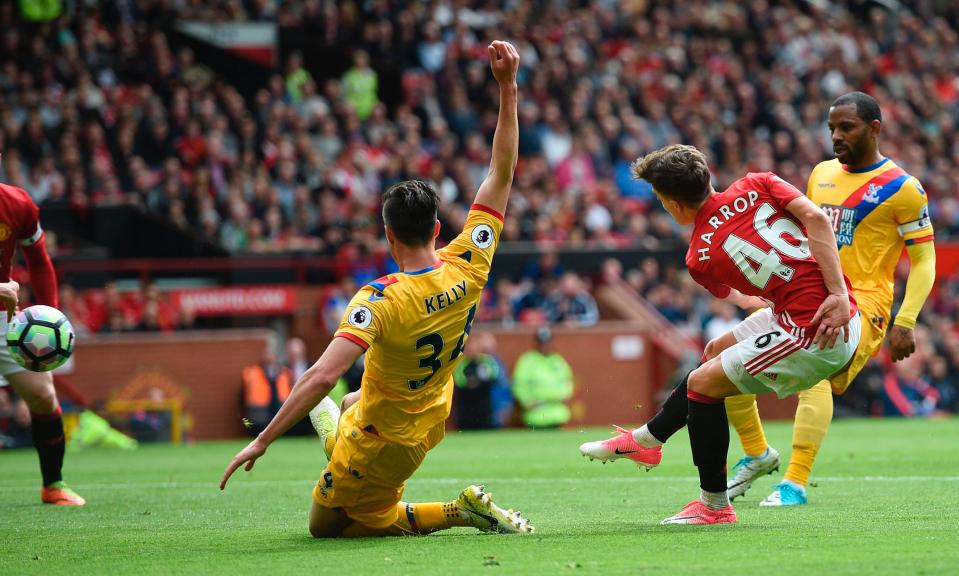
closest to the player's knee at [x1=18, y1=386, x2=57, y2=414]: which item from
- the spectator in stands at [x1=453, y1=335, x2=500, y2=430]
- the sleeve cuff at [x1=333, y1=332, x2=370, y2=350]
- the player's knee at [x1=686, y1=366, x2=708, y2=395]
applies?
the sleeve cuff at [x1=333, y1=332, x2=370, y2=350]

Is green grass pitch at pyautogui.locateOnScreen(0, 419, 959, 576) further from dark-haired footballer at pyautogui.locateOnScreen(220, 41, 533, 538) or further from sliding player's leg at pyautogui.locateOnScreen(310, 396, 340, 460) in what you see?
sliding player's leg at pyautogui.locateOnScreen(310, 396, 340, 460)

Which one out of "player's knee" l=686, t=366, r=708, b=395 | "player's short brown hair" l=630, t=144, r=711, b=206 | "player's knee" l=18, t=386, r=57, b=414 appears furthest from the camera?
"player's knee" l=18, t=386, r=57, b=414

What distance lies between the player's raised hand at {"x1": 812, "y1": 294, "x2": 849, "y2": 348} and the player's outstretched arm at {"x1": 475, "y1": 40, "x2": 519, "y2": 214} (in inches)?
64.0

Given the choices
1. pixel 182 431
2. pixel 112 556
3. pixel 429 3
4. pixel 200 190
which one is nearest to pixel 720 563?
pixel 112 556

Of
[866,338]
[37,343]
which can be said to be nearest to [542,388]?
[866,338]

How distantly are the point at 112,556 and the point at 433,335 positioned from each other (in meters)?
1.82

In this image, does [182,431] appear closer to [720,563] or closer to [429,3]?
[429,3]

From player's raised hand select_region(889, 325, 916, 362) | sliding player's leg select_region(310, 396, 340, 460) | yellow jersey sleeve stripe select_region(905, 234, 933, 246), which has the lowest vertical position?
sliding player's leg select_region(310, 396, 340, 460)

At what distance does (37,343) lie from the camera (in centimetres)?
Result: 792

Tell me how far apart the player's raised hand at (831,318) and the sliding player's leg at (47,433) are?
16.6ft

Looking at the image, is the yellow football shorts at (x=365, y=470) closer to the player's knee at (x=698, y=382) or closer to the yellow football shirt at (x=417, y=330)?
the yellow football shirt at (x=417, y=330)

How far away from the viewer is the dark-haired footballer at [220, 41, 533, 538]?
6.00m

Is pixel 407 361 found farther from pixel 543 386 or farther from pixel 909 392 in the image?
pixel 909 392

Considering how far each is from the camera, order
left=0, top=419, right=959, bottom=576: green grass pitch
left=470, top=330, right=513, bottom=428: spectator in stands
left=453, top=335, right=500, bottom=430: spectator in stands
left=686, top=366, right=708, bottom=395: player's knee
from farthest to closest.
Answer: left=470, top=330, right=513, bottom=428: spectator in stands
left=453, top=335, right=500, bottom=430: spectator in stands
left=686, top=366, right=708, bottom=395: player's knee
left=0, top=419, right=959, bottom=576: green grass pitch
